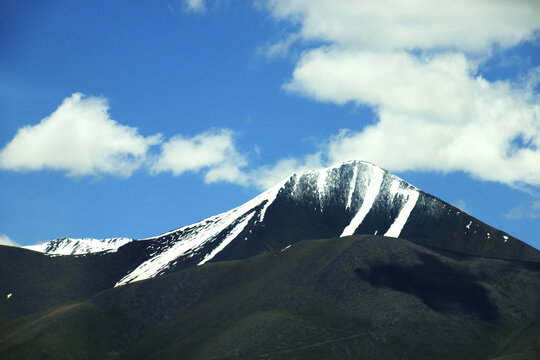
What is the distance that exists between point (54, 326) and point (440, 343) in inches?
3969

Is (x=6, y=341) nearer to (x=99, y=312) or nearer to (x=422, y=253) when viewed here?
(x=99, y=312)

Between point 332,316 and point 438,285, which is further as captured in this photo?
point 438,285

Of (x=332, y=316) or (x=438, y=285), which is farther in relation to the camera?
(x=438, y=285)

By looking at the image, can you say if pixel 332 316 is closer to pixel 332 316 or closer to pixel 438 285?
pixel 332 316

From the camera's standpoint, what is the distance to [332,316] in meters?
158

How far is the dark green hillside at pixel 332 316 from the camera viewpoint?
145 meters

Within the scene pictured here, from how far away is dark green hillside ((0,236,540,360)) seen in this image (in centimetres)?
14488

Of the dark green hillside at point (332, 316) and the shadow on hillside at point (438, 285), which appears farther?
the shadow on hillside at point (438, 285)

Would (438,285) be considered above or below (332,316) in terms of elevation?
above

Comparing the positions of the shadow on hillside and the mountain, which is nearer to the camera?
the mountain

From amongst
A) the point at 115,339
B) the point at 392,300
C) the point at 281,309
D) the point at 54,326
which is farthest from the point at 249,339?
the point at 54,326

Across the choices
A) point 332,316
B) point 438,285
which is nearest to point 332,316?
point 332,316

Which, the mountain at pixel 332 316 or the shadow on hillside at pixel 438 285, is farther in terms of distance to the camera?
the shadow on hillside at pixel 438 285

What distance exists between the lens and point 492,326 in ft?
503
